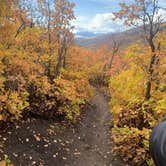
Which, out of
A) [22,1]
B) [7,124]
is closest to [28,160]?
[7,124]

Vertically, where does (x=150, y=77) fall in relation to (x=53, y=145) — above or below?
above

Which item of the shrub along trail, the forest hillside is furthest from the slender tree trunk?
the shrub along trail

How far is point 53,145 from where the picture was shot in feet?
28.3

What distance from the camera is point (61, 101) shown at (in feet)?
39.2

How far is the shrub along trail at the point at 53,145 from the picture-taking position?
286 inches

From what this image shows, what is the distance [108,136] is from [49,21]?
30.8 feet

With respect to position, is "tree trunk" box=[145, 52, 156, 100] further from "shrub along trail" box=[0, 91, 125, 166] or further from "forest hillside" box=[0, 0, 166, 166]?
"shrub along trail" box=[0, 91, 125, 166]

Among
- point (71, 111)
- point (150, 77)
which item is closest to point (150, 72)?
point (150, 77)

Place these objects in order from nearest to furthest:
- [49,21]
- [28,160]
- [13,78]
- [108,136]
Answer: [28,160], [13,78], [108,136], [49,21]

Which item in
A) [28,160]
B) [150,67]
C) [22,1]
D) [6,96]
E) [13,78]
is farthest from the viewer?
[22,1]

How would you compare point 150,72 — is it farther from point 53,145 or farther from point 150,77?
point 53,145

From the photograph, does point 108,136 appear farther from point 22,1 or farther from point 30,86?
point 22,1

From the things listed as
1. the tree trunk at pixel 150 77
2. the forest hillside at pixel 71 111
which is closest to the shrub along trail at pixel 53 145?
the forest hillside at pixel 71 111

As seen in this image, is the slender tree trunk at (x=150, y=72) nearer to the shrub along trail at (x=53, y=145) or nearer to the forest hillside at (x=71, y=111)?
the forest hillside at (x=71, y=111)
